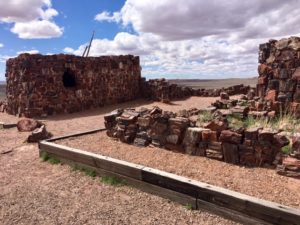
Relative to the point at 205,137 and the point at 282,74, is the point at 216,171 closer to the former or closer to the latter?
the point at 205,137

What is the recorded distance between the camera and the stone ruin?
12.8 m

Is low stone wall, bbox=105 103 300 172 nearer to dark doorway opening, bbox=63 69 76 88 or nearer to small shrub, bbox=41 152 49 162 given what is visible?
small shrub, bbox=41 152 49 162

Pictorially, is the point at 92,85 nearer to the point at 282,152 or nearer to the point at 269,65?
the point at 269,65

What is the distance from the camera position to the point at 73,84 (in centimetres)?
1467

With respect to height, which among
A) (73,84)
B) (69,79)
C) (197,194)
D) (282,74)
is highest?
(282,74)

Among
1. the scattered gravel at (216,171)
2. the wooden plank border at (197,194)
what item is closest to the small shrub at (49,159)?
the scattered gravel at (216,171)

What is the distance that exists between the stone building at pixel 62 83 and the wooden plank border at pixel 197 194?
785cm

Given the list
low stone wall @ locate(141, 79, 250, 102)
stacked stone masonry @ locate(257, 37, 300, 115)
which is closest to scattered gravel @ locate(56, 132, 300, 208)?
stacked stone masonry @ locate(257, 37, 300, 115)

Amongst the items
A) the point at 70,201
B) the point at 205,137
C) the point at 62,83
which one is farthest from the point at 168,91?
the point at 70,201

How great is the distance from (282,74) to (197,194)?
4.57m

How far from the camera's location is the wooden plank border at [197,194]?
137 inches

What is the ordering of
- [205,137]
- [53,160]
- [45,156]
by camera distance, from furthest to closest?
1. [45,156]
2. [53,160]
3. [205,137]

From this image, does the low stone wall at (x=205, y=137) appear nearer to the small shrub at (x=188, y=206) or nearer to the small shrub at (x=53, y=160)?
the small shrub at (x=188, y=206)

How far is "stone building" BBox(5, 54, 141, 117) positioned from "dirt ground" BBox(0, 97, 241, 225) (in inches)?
258
